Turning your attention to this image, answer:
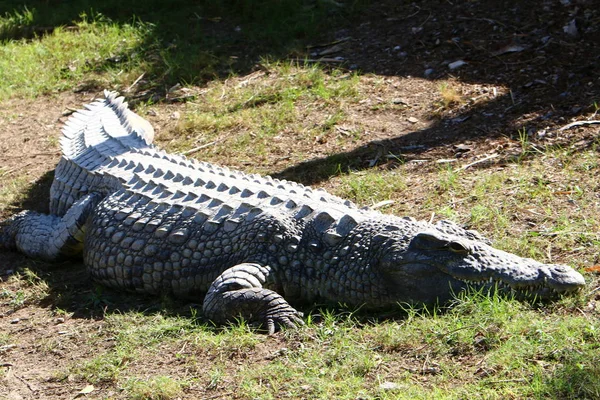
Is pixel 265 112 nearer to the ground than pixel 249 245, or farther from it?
nearer to the ground

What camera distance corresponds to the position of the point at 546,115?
22.8 ft

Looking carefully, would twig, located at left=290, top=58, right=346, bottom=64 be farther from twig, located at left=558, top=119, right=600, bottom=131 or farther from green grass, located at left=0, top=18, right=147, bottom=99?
twig, located at left=558, top=119, right=600, bottom=131

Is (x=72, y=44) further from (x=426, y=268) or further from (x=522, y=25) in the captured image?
(x=426, y=268)

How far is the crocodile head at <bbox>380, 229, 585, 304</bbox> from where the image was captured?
14.1 ft

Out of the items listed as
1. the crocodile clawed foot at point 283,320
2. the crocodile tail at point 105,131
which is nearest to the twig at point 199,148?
the crocodile tail at point 105,131

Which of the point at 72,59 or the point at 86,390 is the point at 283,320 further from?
the point at 72,59

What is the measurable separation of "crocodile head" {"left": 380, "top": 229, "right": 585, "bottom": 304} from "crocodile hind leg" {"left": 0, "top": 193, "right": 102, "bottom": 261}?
2361 mm

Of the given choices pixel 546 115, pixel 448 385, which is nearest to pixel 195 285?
pixel 448 385

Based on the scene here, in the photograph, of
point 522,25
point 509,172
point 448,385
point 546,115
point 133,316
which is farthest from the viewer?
point 522,25

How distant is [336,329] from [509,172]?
7.79ft

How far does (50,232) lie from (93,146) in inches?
32.8

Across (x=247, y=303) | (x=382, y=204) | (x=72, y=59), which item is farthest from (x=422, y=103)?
(x=72, y=59)

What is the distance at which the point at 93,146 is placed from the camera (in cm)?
650

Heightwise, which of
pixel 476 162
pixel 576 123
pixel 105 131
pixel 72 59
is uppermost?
pixel 105 131
